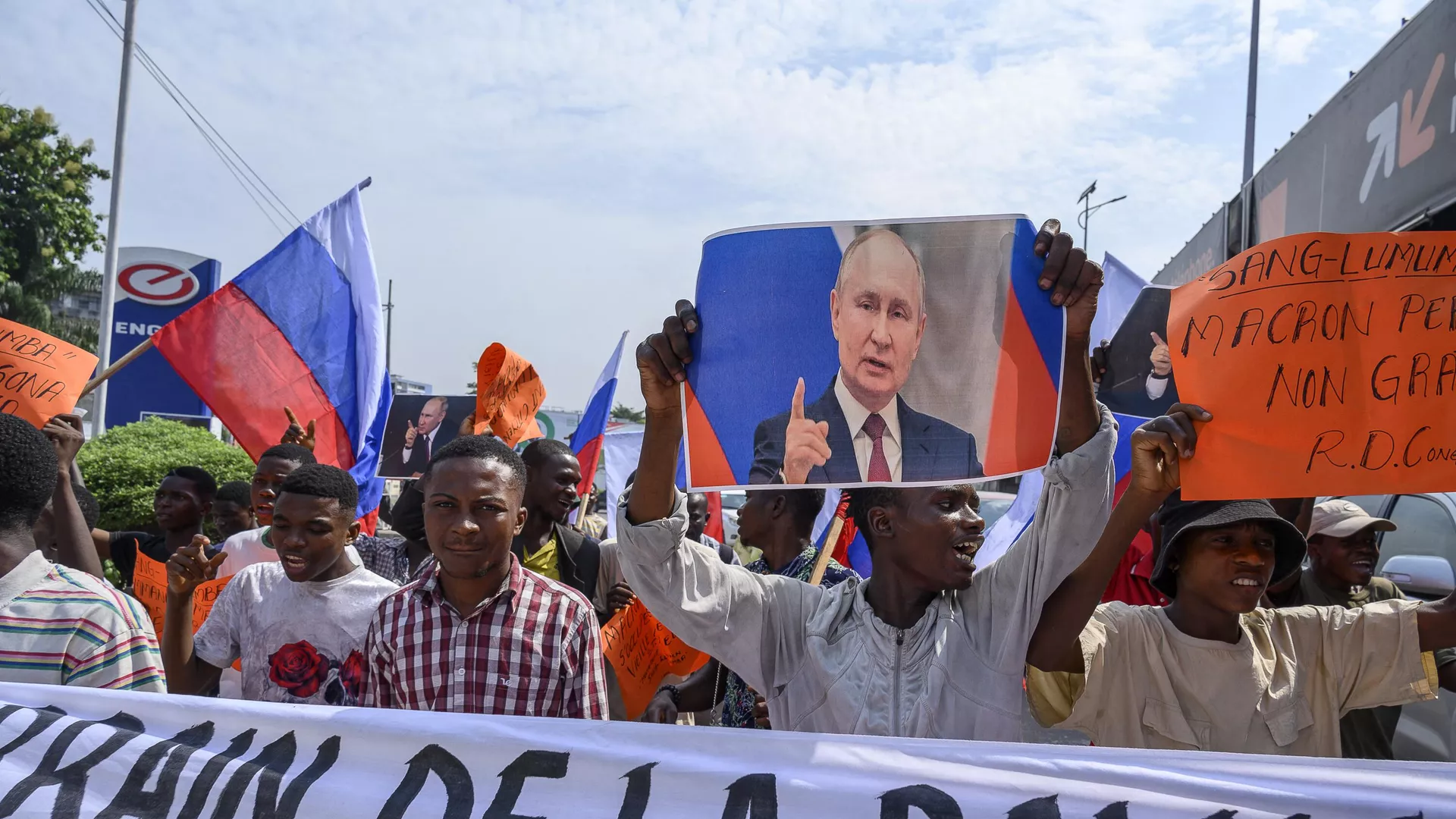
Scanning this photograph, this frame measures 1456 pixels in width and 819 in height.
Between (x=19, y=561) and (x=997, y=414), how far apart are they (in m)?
2.16

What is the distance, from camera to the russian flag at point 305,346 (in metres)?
5.27

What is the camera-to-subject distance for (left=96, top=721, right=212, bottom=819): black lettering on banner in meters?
2.26

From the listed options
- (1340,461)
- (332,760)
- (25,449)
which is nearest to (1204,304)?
(1340,461)

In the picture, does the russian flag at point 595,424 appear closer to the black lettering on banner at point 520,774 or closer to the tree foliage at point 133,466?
the black lettering on banner at point 520,774

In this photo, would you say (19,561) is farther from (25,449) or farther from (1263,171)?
(1263,171)

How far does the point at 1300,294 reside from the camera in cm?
244

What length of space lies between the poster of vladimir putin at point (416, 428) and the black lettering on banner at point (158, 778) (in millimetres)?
3780

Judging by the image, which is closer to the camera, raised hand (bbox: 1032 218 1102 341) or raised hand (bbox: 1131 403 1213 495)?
raised hand (bbox: 1032 218 1102 341)

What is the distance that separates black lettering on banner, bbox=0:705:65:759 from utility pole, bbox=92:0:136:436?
11655 millimetres

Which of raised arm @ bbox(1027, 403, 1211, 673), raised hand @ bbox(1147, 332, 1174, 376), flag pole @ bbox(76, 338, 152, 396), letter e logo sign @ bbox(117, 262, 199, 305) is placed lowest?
Result: raised arm @ bbox(1027, 403, 1211, 673)

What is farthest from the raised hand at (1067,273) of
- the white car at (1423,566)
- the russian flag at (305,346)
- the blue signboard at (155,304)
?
the blue signboard at (155,304)

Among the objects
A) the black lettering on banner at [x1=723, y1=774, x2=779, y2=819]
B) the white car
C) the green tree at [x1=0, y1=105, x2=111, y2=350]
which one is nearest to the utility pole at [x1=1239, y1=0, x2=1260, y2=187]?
the white car

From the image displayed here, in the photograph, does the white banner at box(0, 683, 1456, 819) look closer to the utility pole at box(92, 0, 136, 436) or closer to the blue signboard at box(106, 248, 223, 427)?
the utility pole at box(92, 0, 136, 436)

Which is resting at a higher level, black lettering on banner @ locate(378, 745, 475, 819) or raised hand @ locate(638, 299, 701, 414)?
raised hand @ locate(638, 299, 701, 414)
